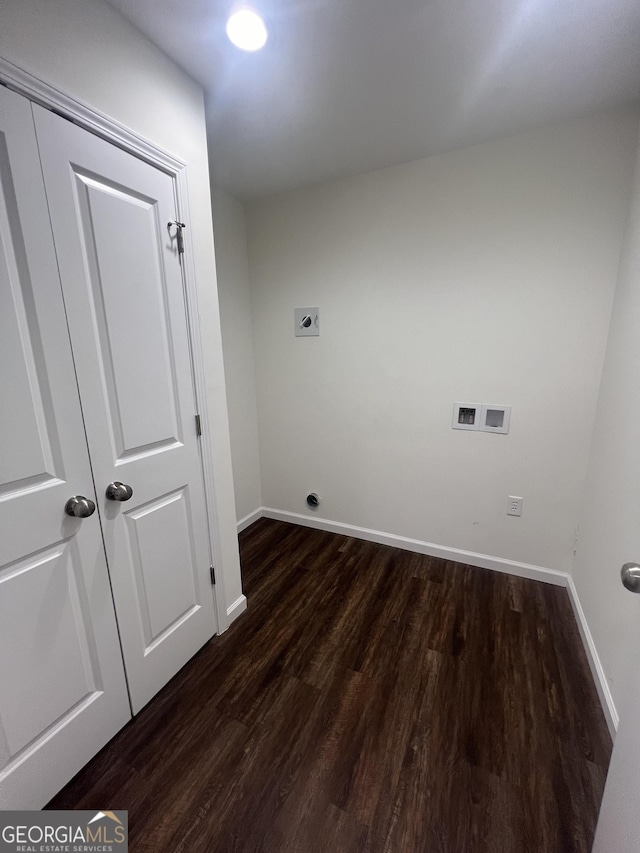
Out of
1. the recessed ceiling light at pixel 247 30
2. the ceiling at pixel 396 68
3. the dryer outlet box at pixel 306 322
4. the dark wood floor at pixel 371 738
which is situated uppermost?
the ceiling at pixel 396 68

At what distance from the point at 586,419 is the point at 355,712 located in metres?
1.85

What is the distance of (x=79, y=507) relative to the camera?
104cm

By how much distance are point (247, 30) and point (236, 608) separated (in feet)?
8.06

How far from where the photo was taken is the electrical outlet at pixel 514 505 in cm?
204

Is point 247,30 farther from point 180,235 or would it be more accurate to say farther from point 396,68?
point 180,235

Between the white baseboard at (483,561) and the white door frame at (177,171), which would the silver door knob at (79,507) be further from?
the white baseboard at (483,561)

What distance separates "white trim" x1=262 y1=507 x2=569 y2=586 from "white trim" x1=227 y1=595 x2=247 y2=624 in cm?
99

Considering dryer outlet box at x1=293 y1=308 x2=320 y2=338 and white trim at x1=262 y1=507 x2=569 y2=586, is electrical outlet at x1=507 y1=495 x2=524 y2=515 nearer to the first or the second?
white trim at x1=262 y1=507 x2=569 y2=586

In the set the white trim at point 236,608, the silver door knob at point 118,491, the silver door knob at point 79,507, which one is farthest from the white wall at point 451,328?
the silver door knob at point 79,507

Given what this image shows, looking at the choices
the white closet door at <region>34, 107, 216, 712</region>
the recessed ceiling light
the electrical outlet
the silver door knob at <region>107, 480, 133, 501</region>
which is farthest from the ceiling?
the electrical outlet

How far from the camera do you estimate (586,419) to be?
181 centimetres

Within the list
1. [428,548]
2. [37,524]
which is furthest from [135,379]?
[428,548]

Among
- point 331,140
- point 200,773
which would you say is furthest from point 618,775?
point 331,140

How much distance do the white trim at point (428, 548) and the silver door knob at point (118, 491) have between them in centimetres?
179
